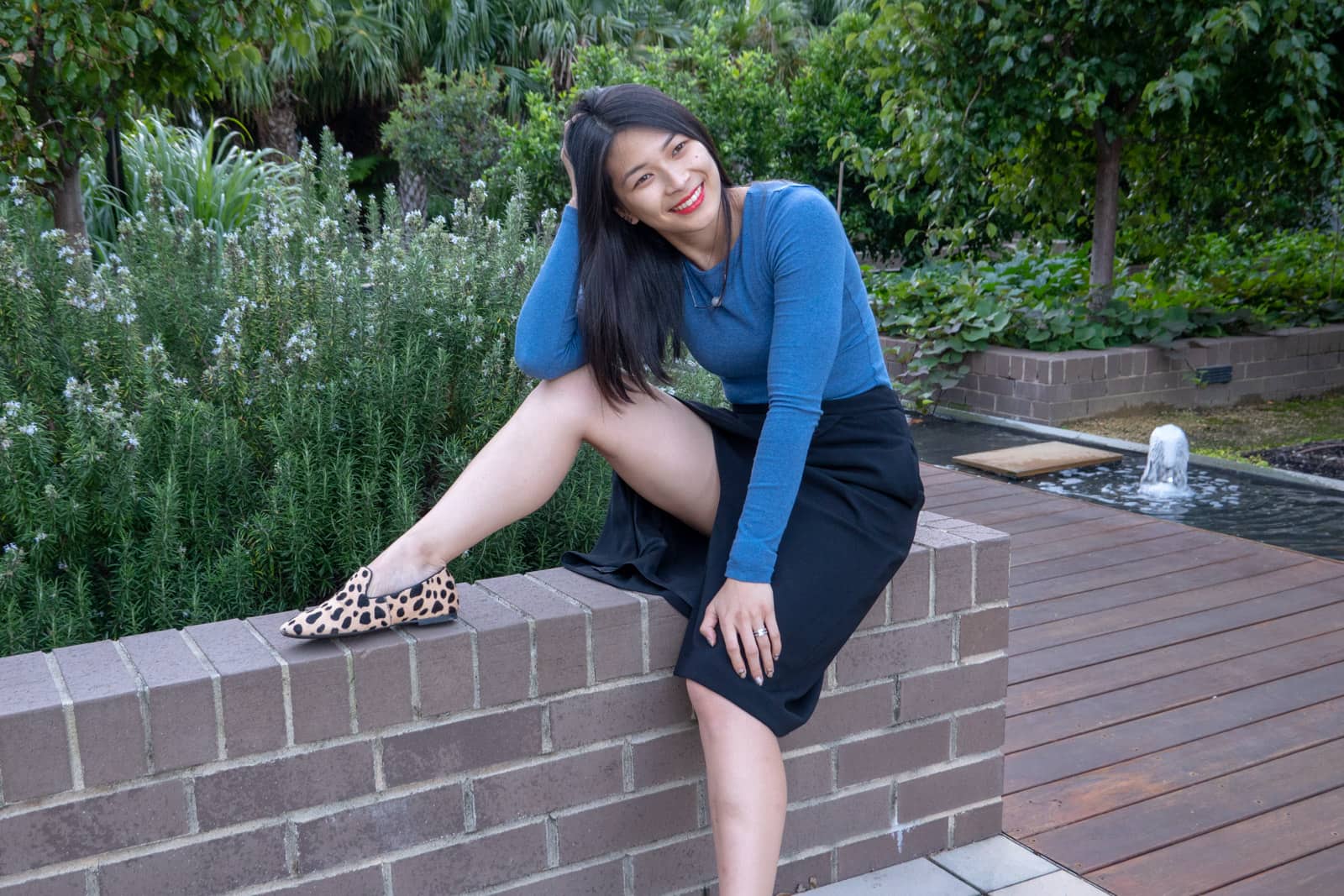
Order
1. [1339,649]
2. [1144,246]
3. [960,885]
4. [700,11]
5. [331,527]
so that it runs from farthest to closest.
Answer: [700,11], [1144,246], [1339,649], [331,527], [960,885]

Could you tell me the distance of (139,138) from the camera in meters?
5.93

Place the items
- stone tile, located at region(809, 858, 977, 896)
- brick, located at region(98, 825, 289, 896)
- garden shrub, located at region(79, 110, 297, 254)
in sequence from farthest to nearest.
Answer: garden shrub, located at region(79, 110, 297, 254) → stone tile, located at region(809, 858, 977, 896) → brick, located at region(98, 825, 289, 896)

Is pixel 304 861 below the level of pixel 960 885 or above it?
above

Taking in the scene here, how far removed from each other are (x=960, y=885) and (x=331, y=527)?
1.35 meters

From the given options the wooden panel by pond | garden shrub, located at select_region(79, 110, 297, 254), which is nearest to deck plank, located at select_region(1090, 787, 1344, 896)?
the wooden panel by pond

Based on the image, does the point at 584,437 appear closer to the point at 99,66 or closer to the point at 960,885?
the point at 960,885

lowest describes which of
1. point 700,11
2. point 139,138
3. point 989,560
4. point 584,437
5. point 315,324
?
point 989,560

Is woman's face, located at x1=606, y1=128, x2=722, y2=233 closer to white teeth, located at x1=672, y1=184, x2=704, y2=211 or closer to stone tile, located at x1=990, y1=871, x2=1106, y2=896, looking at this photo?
white teeth, located at x1=672, y1=184, x2=704, y2=211

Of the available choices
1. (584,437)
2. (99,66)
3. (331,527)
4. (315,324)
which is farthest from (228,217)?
(584,437)

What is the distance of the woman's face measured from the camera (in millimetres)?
1950

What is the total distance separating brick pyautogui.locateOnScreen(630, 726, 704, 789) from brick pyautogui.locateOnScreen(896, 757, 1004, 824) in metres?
0.43

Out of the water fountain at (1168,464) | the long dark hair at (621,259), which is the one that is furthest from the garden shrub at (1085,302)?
the long dark hair at (621,259)

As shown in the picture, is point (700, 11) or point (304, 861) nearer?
point (304, 861)

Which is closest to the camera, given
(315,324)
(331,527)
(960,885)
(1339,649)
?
(960,885)
